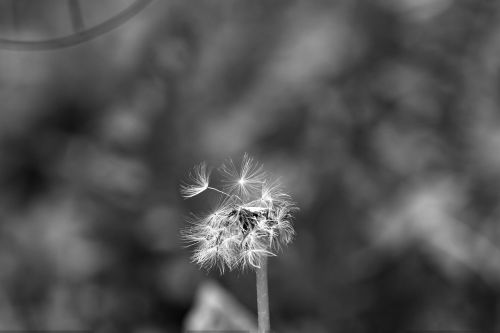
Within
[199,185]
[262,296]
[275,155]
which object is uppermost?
[275,155]

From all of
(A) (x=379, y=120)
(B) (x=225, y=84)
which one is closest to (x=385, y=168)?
(A) (x=379, y=120)

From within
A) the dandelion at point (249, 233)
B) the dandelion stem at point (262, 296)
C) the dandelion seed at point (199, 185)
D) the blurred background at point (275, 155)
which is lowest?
the dandelion stem at point (262, 296)

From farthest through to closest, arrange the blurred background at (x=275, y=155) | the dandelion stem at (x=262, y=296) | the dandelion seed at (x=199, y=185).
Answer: the blurred background at (x=275, y=155) → the dandelion seed at (x=199, y=185) → the dandelion stem at (x=262, y=296)

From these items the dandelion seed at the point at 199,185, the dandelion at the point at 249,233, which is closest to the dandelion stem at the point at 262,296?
the dandelion at the point at 249,233

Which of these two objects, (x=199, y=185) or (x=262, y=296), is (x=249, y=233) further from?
(x=199, y=185)

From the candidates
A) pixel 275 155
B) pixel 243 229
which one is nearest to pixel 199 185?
pixel 243 229

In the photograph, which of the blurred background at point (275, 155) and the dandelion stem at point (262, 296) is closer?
the dandelion stem at point (262, 296)

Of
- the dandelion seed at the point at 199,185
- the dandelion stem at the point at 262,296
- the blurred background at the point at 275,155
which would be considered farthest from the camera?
the blurred background at the point at 275,155

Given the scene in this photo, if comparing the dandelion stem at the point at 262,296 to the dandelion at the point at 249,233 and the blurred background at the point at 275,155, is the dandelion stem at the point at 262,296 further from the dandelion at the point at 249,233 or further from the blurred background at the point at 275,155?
the blurred background at the point at 275,155

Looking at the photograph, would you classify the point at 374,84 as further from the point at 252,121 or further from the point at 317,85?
the point at 252,121

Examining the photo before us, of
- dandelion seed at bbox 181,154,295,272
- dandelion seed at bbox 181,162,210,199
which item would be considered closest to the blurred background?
dandelion seed at bbox 181,162,210,199
